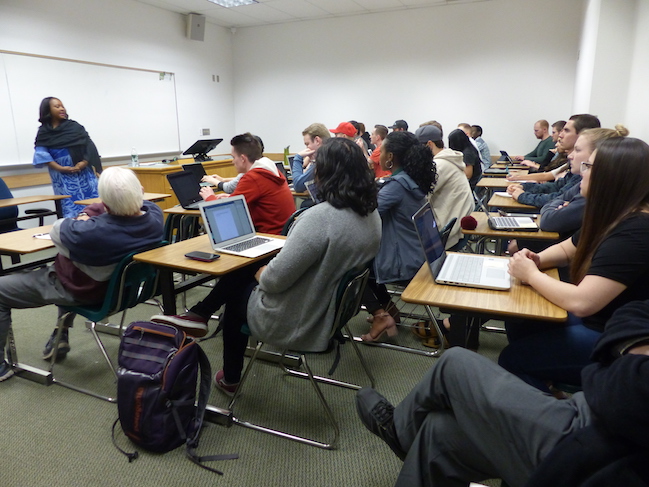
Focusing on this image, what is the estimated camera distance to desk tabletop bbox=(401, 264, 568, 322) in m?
1.36

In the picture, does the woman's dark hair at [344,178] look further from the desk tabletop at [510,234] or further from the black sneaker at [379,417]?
the desk tabletop at [510,234]

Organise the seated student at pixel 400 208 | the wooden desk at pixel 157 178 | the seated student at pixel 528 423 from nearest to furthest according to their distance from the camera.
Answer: the seated student at pixel 528 423 → the seated student at pixel 400 208 → the wooden desk at pixel 157 178

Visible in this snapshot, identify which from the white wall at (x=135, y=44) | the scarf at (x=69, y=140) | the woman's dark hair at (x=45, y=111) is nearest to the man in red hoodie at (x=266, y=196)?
the scarf at (x=69, y=140)

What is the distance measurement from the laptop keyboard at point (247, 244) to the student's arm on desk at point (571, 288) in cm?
123

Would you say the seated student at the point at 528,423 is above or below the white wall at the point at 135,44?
below

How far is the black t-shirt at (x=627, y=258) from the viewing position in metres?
1.29

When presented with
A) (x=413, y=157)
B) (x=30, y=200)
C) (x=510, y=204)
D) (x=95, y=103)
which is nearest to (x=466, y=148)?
(x=510, y=204)

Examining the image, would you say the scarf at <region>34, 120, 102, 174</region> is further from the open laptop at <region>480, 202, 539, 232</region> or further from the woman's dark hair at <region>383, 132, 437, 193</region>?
the open laptop at <region>480, 202, 539, 232</region>

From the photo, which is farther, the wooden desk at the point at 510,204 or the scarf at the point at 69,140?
the scarf at the point at 69,140

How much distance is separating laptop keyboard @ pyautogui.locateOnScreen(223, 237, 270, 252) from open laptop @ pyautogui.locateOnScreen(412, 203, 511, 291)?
0.90 m

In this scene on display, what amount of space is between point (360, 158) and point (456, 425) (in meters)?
1.04

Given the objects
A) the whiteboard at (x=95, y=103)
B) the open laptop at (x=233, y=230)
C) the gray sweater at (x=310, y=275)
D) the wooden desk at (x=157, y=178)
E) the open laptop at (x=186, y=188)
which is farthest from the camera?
the wooden desk at (x=157, y=178)

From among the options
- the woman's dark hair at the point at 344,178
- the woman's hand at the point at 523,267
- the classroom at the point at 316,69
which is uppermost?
the classroom at the point at 316,69

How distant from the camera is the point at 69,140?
15.1 ft
